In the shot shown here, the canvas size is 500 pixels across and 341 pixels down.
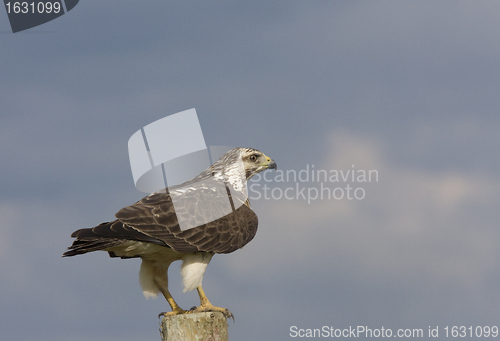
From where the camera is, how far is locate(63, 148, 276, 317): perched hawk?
29.7 ft

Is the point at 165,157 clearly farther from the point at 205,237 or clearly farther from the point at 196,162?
the point at 205,237

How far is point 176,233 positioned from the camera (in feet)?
31.1

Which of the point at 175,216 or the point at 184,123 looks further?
the point at 184,123

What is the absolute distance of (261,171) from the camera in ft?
42.1

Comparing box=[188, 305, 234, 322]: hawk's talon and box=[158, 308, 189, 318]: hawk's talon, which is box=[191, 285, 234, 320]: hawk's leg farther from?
box=[158, 308, 189, 318]: hawk's talon

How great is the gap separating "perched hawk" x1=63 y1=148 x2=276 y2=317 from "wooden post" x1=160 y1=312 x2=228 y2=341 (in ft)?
2.35

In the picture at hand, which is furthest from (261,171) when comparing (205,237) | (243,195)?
(205,237)

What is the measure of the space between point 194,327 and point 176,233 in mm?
1638

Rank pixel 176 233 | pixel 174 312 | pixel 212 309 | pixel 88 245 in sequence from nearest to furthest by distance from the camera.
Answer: pixel 88 245, pixel 176 233, pixel 212 309, pixel 174 312

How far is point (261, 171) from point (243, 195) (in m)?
1.21

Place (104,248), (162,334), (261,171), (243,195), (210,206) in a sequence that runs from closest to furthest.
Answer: (104,248), (162,334), (210,206), (243,195), (261,171)

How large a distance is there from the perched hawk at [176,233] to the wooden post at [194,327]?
28.3 inches

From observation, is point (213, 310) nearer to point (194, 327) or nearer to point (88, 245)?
point (194, 327)

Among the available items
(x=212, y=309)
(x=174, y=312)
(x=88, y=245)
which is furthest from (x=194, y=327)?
(x=88, y=245)
